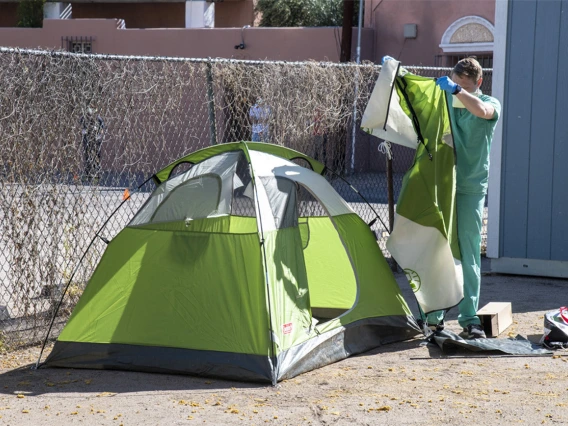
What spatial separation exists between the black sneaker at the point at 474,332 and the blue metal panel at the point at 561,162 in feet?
7.99

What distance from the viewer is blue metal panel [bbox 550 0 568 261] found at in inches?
315

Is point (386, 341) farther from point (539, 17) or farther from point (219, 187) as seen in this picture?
point (539, 17)

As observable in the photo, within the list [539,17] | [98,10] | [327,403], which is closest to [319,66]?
[539,17]

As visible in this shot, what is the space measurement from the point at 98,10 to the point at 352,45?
399 inches

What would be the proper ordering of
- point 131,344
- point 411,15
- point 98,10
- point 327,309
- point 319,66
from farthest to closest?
point 98,10, point 411,15, point 319,66, point 327,309, point 131,344

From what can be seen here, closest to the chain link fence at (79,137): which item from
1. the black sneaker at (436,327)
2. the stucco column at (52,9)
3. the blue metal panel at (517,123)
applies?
the black sneaker at (436,327)

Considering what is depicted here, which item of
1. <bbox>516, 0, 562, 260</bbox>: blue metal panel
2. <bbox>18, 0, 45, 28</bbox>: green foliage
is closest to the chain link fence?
<bbox>516, 0, 562, 260</bbox>: blue metal panel

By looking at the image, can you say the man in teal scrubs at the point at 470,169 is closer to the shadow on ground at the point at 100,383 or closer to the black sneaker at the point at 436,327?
the black sneaker at the point at 436,327

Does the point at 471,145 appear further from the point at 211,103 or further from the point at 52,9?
the point at 52,9

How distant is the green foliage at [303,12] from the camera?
86.3 ft

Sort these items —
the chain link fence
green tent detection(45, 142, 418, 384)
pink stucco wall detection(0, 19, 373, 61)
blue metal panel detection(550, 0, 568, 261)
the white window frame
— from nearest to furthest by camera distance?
green tent detection(45, 142, 418, 384) → the chain link fence → blue metal panel detection(550, 0, 568, 261) → the white window frame → pink stucco wall detection(0, 19, 373, 61)

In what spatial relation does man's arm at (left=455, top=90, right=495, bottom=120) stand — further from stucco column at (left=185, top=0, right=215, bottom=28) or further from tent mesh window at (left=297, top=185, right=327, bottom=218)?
stucco column at (left=185, top=0, right=215, bottom=28)

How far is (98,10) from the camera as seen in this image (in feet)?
90.3

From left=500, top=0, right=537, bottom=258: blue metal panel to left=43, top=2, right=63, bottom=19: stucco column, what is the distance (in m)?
20.6
